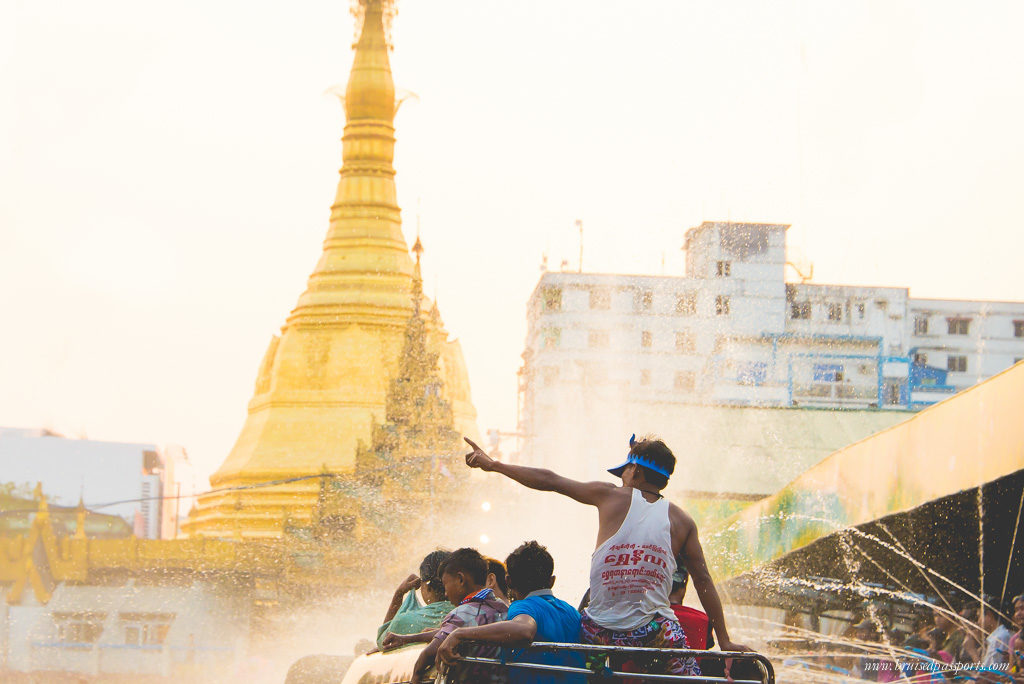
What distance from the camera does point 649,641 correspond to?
6.05m

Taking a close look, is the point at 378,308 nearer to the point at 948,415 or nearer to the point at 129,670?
the point at 129,670

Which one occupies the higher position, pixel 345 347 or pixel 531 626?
pixel 345 347

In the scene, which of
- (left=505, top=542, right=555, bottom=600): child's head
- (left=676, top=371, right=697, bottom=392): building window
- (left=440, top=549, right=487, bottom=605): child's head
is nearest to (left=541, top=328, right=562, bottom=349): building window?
(left=676, top=371, right=697, bottom=392): building window

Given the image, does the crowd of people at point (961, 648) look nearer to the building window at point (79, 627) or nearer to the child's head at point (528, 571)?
the child's head at point (528, 571)

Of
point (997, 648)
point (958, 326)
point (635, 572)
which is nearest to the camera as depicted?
point (635, 572)

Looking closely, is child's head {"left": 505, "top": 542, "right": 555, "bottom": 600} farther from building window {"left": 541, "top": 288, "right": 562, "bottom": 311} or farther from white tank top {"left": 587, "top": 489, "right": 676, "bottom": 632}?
building window {"left": 541, "top": 288, "right": 562, "bottom": 311}

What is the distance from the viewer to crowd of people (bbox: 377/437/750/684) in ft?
19.2

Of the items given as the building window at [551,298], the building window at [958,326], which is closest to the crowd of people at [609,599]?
the building window at [551,298]

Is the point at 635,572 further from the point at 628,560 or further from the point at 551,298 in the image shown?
the point at 551,298

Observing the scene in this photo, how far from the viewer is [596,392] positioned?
49.0m

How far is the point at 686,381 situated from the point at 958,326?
31.1 ft

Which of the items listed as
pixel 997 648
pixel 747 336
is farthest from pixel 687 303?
pixel 997 648

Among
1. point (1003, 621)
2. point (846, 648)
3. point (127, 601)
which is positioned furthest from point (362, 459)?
point (1003, 621)

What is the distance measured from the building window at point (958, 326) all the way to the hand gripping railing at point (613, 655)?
52.3m
